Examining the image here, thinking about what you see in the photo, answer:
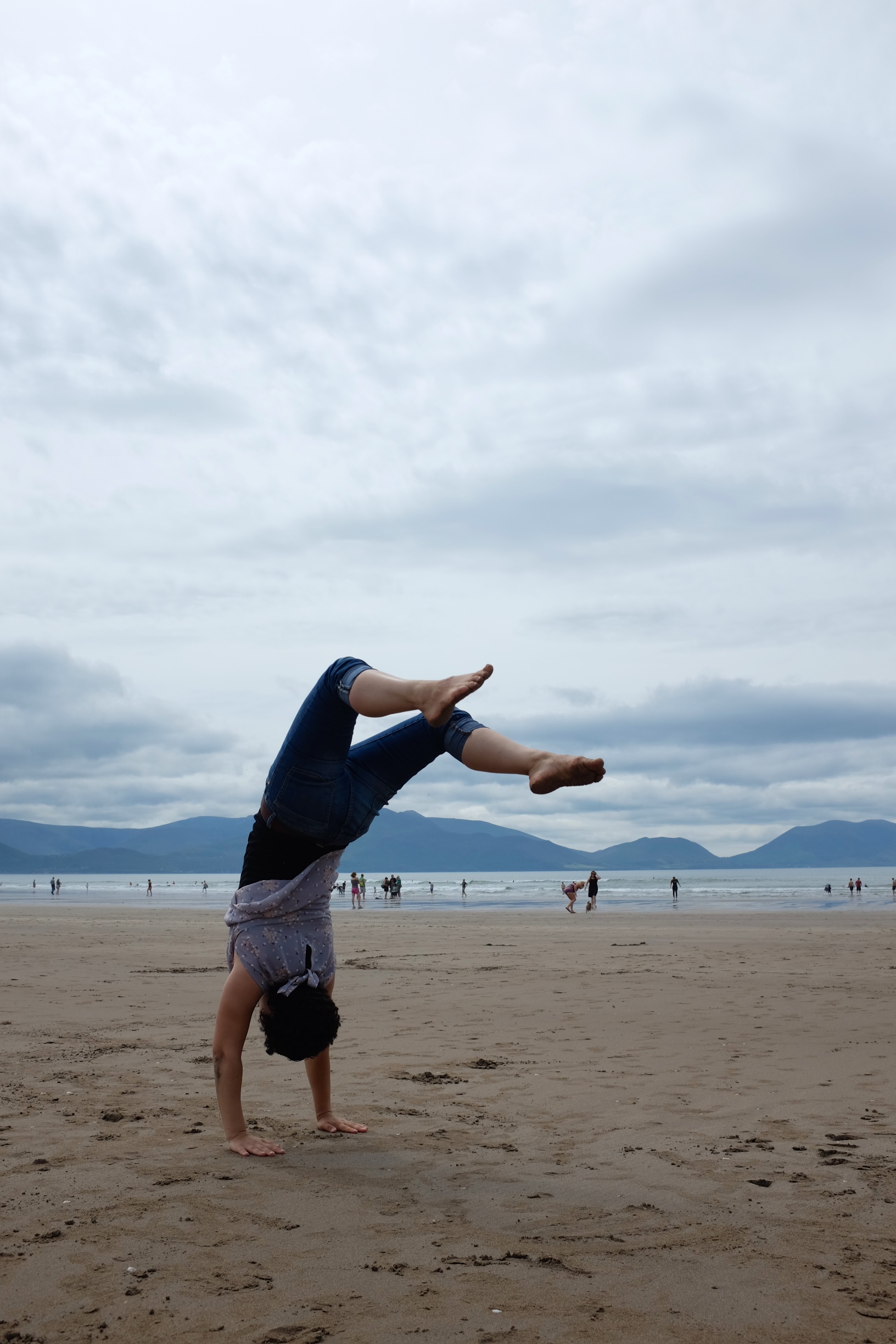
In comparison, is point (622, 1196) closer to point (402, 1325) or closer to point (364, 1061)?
point (402, 1325)

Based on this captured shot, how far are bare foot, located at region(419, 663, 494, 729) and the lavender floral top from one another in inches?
54.6

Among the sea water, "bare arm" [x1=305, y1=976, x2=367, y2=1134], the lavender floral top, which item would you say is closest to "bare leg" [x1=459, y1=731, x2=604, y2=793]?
the lavender floral top

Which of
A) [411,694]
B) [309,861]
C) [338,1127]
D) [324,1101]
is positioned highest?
[411,694]

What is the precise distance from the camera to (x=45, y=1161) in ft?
13.6

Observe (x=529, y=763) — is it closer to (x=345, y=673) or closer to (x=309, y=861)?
(x=345, y=673)

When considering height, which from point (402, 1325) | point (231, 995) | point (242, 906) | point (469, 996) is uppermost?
point (242, 906)

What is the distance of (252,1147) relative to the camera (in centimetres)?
436

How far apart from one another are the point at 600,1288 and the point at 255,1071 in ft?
13.1

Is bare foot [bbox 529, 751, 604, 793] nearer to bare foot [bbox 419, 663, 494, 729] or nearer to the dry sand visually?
bare foot [bbox 419, 663, 494, 729]

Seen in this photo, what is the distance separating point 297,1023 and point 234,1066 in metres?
0.36

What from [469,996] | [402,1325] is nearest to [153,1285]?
[402,1325]

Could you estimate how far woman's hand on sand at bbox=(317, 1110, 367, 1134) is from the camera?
4785 mm

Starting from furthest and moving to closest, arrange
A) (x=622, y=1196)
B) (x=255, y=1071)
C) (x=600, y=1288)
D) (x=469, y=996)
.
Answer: (x=469, y=996) < (x=255, y=1071) < (x=622, y=1196) < (x=600, y=1288)

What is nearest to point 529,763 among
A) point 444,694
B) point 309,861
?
point 444,694
